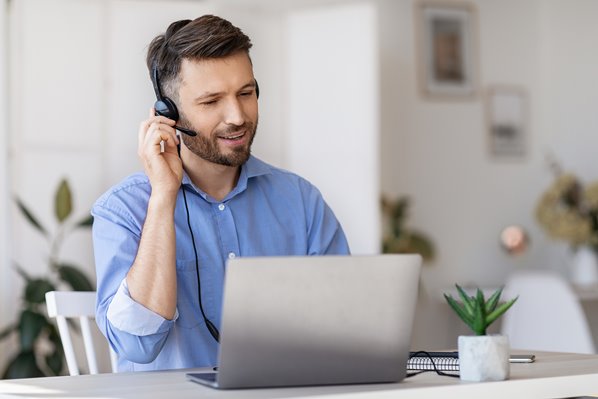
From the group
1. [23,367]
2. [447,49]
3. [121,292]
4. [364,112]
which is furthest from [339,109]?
[121,292]

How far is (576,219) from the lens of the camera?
203 inches

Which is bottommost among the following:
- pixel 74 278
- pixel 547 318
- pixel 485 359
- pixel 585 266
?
pixel 547 318

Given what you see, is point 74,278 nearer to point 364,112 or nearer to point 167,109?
point 364,112

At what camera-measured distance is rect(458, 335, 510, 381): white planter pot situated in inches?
57.4

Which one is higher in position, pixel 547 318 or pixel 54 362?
pixel 547 318

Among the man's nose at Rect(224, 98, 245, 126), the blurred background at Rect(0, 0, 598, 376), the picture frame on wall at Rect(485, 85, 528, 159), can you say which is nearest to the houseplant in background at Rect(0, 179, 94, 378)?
the blurred background at Rect(0, 0, 598, 376)

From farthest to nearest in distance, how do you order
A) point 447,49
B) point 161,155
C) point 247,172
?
point 447,49 < point 247,172 < point 161,155

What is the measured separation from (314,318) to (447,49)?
4.40 metres

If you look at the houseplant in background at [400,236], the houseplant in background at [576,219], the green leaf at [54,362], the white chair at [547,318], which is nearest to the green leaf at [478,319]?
the white chair at [547,318]

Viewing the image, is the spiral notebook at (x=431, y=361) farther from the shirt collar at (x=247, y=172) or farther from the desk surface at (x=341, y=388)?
the shirt collar at (x=247, y=172)

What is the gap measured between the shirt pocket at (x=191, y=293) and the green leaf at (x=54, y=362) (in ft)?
7.50

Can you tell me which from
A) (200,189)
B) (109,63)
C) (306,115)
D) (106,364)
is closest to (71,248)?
(106,364)

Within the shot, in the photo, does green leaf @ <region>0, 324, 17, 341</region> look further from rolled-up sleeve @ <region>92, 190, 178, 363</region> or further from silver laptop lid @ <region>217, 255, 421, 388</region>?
silver laptop lid @ <region>217, 255, 421, 388</region>

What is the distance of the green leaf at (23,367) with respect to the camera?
4.02 meters
